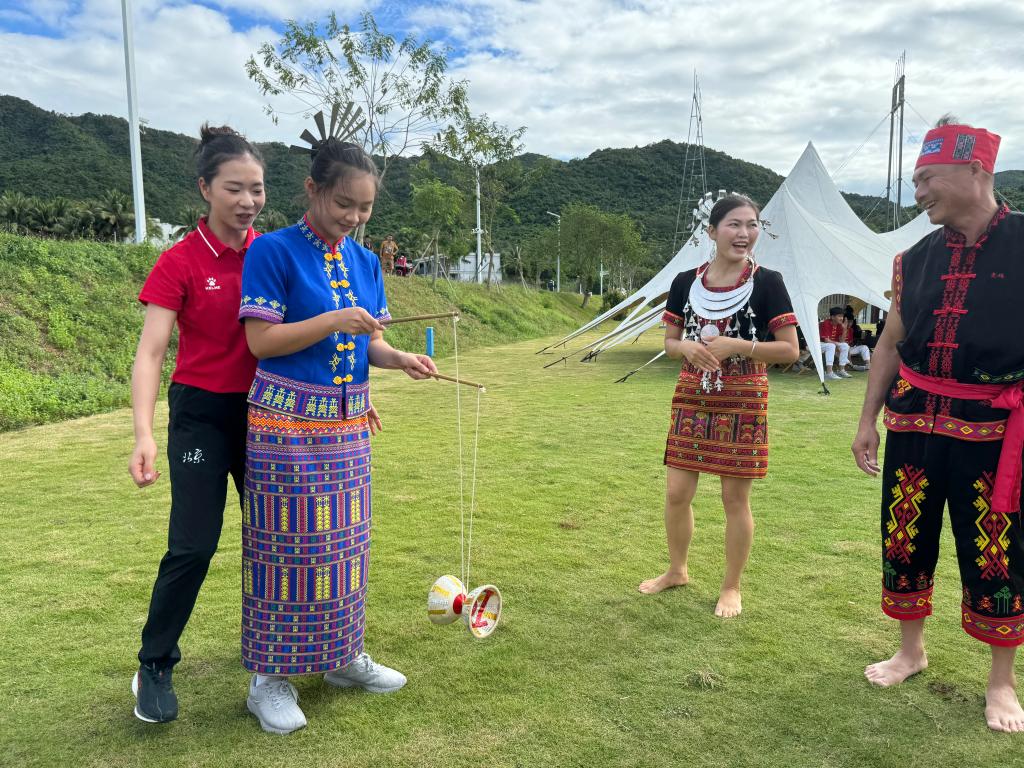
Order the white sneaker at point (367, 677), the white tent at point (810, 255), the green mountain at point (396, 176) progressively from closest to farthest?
the white sneaker at point (367, 677)
the white tent at point (810, 255)
the green mountain at point (396, 176)

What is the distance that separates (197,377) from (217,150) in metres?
0.68

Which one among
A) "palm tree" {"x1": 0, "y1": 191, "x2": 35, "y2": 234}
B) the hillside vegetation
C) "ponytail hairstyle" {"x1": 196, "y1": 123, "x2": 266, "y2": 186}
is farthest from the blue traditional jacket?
"palm tree" {"x1": 0, "y1": 191, "x2": 35, "y2": 234}

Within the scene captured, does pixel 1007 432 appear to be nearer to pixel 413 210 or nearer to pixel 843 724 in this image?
pixel 843 724

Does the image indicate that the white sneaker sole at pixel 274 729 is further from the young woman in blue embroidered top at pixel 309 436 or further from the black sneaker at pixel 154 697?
the black sneaker at pixel 154 697

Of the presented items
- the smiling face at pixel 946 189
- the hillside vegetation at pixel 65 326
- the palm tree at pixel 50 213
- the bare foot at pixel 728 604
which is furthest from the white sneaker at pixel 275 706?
the palm tree at pixel 50 213

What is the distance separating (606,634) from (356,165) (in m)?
1.95

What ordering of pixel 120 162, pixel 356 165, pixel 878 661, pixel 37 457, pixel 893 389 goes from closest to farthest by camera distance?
pixel 356 165, pixel 893 389, pixel 878 661, pixel 37 457, pixel 120 162

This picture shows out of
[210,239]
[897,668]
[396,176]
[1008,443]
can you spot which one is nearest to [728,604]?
[897,668]

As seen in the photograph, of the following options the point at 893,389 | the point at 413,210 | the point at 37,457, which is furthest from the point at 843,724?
the point at 413,210

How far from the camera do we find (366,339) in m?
2.15

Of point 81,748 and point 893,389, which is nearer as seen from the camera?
point 81,748

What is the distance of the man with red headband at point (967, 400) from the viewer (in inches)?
79.3

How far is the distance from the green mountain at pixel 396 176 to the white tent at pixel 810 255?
17.2 ft

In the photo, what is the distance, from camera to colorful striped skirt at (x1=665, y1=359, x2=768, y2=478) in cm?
276
